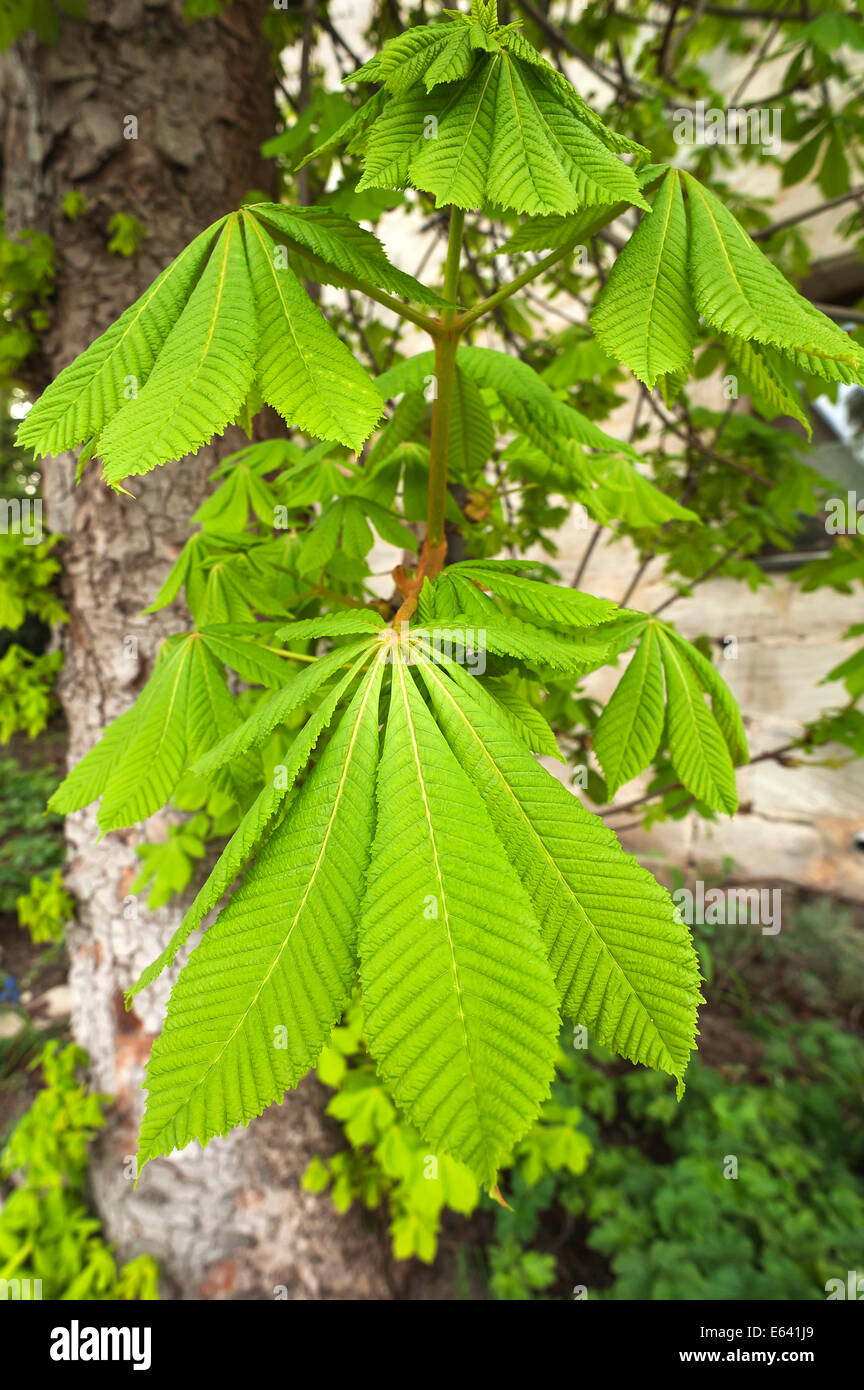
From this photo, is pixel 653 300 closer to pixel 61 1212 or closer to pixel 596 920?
pixel 596 920

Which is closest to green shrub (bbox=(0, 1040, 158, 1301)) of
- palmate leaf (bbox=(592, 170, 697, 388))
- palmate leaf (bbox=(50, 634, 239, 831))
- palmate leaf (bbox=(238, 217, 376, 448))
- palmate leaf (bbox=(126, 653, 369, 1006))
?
palmate leaf (bbox=(50, 634, 239, 831))

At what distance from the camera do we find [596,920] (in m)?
0.39

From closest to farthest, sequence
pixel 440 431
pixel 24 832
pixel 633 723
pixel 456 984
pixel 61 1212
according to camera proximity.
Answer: pixel 456 984 → pixel 440 431 → pixel 633 723 → pixel 61 1212 → pixel 24 832

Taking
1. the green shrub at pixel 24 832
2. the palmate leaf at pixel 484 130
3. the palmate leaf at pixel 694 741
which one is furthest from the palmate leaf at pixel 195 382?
the green shrub at pixel 24 832

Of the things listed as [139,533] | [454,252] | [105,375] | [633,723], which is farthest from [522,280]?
[139,533]

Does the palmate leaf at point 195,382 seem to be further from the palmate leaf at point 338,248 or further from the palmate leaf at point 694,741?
the palmate leaf at point 694,741

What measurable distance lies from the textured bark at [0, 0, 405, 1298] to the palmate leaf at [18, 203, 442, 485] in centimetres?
87

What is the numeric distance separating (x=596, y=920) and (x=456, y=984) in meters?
0.10

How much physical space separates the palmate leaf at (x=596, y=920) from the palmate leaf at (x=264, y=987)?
98 millimetres

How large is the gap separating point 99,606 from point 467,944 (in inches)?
51.0

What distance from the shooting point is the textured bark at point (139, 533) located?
132 cm

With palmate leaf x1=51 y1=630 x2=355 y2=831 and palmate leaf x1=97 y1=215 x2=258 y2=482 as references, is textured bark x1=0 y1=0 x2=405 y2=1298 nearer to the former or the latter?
palmate leaf x1=51 y1=630 x2=355 y2=831
